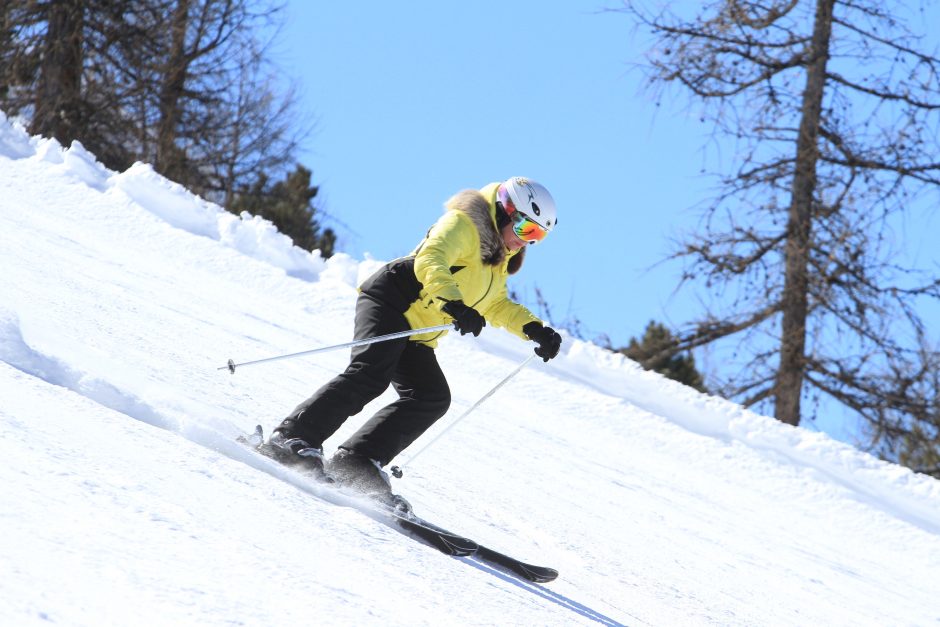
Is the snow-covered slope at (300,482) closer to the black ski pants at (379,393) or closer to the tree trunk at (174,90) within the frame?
the black ski pants at (379,393)

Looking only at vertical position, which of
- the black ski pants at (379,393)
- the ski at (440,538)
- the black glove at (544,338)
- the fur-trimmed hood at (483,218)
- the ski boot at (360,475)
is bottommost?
the ski at (440,538)

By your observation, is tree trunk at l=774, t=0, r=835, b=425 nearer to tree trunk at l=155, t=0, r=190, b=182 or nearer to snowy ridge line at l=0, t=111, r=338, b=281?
snowy ridge line at l=0, t=111, r=338, b=281

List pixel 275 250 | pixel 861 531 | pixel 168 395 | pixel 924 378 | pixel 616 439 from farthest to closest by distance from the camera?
1. pixel 924 378
2. pixel 275 250
3. pixel 616 439
4. pixel 861 531
5. pixel 168 395

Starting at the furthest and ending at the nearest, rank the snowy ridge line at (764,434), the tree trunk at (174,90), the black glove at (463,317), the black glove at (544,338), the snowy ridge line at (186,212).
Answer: the tree trunk at (174,90)
the snowy ridge line at (186,212)
the snowy ridge line at (764,434)
the black glove at (544,338)
the black glove at (463,317)

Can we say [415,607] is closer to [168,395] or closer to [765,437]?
[168,395]

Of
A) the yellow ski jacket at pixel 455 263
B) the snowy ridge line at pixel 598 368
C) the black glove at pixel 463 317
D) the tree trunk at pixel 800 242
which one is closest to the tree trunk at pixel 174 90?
the snowy ridge line at pixel 598 368

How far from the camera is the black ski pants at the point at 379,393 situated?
4.92 metres

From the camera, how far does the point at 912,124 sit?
13984mm

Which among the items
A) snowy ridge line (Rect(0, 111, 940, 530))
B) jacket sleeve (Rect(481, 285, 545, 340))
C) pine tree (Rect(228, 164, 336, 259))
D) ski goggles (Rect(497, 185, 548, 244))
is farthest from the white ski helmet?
pine tree (Rect(228, 164, 336, 259))

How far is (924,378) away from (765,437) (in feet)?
16.0

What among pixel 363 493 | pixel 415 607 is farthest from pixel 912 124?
pixel 415 607

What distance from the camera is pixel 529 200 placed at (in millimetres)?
5062

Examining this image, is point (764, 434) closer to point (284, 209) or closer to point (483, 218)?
point (483, 218)

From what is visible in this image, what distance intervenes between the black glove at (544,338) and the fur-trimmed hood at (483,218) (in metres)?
0.42
